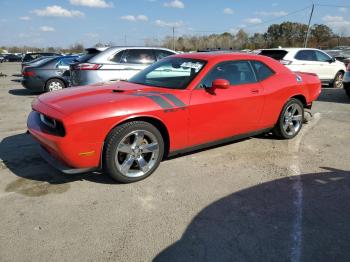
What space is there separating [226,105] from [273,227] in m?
1.99

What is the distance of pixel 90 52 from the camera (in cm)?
881

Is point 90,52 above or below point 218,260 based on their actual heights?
above

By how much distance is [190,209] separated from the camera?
3445 millimetres

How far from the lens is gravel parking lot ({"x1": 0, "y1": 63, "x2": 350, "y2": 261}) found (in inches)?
110

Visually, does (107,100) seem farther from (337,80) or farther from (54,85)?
(337,80)

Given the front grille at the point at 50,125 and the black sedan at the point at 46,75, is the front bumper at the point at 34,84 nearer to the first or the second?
the black sedan at the point at 46,75

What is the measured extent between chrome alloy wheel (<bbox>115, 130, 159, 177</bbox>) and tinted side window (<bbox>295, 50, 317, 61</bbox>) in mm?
9089

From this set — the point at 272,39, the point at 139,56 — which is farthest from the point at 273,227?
the point at 272,39

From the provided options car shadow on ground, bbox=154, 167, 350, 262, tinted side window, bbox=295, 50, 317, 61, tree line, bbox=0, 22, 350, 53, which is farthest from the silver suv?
tree line, bbox=0, 22, 350, 53

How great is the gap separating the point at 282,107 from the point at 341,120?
2.62 meters

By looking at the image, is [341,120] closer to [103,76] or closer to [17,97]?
[103,76]

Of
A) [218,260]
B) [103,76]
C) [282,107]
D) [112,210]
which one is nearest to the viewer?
[218,260]

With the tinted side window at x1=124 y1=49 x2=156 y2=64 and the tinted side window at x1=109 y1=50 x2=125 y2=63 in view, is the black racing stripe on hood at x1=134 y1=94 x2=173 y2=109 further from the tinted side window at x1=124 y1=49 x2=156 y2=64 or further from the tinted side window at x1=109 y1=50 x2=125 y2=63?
the tinted side window at x1=124 y1=49 x2=156 y2=64

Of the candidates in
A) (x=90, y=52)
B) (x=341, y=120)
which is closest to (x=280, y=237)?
(x=341, y=120)
